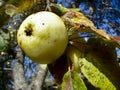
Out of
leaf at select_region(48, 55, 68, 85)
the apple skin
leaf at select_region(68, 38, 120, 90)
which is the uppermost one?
the apple skin

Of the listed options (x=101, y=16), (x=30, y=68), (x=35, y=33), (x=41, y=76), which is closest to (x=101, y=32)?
(x=35, y=33)

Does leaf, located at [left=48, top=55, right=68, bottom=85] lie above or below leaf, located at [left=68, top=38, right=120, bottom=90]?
below

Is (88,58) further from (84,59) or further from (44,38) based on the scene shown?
(44,38)

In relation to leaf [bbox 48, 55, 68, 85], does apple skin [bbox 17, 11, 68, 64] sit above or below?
above

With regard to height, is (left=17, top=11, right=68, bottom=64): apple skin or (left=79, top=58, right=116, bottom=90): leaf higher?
(left=17, top=11, right=68, bottom=64): apple skin

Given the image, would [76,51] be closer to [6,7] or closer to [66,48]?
[66,48]

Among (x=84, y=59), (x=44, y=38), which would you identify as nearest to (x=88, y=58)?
(x=84, y=59)
